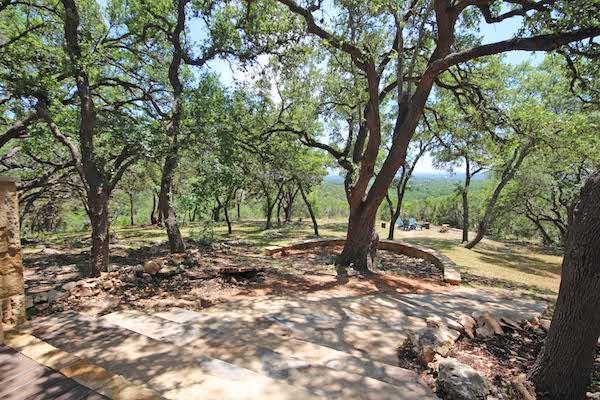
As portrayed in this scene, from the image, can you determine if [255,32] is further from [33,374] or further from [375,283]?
[33,374]

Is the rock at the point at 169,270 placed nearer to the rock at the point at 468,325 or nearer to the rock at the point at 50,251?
the rock at the point at 468,325

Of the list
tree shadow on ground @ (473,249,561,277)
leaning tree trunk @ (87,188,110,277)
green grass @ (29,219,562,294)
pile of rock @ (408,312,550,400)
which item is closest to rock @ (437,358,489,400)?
pile of rock @ (408,312,550,400)

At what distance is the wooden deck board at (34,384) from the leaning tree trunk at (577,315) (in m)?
3.59

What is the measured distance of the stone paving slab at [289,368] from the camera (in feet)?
8.25

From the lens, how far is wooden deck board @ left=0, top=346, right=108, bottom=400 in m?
2.17

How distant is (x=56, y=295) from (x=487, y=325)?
6196mm

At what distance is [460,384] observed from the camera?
261cm

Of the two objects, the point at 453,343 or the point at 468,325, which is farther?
the point at 468,325

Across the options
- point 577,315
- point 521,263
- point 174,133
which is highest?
point 174,133

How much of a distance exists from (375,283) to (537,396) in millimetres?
4325

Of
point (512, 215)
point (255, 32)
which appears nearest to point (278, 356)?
point (255, 32)

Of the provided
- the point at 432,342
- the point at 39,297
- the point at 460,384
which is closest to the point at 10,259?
the point at 39,297

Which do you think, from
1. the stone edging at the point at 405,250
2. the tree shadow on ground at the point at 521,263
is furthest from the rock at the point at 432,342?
the tree shadow on ground at the point at 521,263

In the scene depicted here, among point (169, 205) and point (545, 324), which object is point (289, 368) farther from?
point (169, 205)
